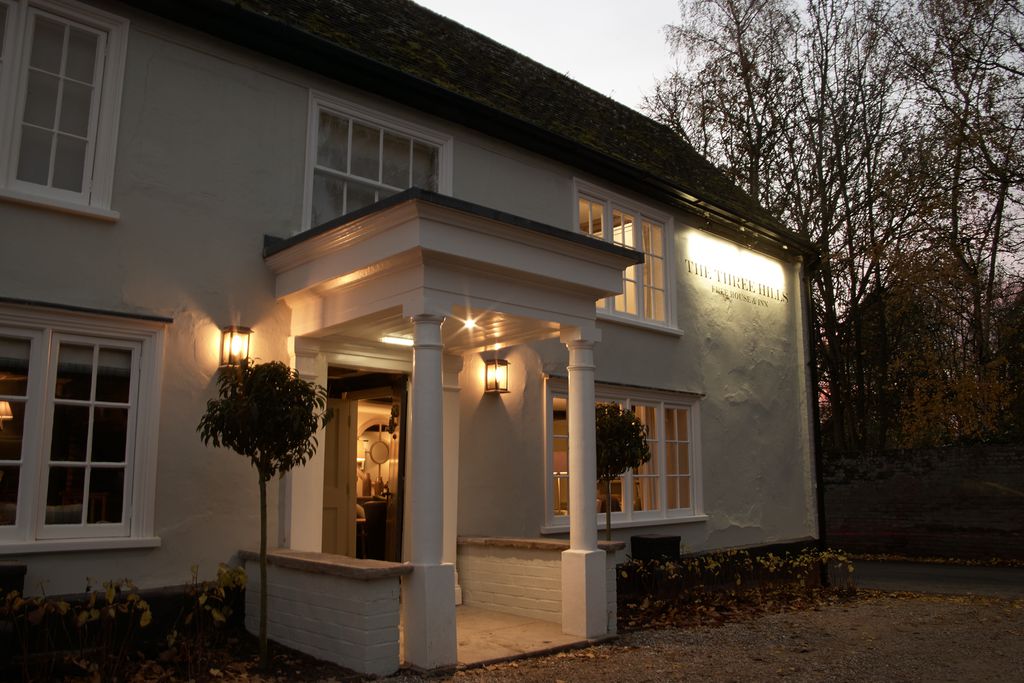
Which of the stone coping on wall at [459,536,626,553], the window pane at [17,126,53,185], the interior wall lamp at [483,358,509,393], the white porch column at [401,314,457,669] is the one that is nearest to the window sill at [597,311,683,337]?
the interior wall lamp at [483,358,509,393]

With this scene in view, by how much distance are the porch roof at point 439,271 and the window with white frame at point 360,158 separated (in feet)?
3.13

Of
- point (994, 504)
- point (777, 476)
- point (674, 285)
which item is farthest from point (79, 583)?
point (994, 504)

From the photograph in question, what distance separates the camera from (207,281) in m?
7.23

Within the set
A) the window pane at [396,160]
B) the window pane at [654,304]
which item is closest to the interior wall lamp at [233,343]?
the window pane at [396,160]

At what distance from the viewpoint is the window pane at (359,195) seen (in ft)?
27.6

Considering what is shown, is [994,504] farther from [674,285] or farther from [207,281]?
[207,281]

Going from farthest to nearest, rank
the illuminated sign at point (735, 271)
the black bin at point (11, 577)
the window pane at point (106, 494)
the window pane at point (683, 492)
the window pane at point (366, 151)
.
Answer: the illuminated sign at point (735, 271)
the window pane at point (683, 492)
the window pane at point (366, 151)
the window pane at point (106, 494)
the black bin at point (11, 577)

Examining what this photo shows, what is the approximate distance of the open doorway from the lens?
8.77m

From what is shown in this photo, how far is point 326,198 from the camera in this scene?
8.27 metres

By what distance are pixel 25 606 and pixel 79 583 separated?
486 mm

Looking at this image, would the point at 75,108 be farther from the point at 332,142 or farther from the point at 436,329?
the point at 436,329

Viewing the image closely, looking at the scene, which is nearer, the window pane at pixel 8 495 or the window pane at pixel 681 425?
the window pane at pixel 8 495

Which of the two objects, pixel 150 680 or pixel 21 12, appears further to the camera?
pixel 21 12

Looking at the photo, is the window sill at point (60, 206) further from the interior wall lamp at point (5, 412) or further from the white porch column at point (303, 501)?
the white porch column at point (303, 501)
